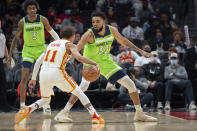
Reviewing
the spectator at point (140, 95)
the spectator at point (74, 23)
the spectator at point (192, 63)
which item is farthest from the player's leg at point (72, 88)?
the spectator at point (74, 23)

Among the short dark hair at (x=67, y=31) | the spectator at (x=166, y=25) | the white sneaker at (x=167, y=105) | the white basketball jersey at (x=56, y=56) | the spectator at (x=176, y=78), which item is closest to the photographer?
the white basketball jersey at (x=56, y=56)

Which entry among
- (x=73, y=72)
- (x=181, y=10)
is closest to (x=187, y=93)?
(x=73, y=72)

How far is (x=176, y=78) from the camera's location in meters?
11.2

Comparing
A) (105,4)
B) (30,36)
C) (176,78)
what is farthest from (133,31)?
(30,36)

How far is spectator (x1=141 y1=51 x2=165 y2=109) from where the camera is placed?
11.2 meters

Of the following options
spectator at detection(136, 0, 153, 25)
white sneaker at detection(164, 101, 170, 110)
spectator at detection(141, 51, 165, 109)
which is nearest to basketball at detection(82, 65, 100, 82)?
white sneaker at detection(164, 101, 170, 110)

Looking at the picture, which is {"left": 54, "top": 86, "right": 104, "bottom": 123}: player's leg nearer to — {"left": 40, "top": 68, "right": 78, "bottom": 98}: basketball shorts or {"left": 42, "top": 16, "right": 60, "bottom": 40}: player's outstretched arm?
{"left": 40, "top": 68, "right": 78, "bottom": 98}: basketball shorts

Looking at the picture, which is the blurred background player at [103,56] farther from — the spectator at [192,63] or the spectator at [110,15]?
the spectator at [110,15]

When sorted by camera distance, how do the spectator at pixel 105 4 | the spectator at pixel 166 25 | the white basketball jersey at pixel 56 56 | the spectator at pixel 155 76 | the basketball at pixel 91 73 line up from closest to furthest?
A: the basketball at pixel 91 73, the white basketball jersey at pixel 56 56, the spectator at pixel 155 76, the spectator at pixel 166 25, the spectator at pixel 105 4

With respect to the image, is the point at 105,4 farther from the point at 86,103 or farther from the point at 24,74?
the point at 86,103

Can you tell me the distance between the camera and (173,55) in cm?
1116

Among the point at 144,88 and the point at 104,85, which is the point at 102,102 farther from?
the point at 144,88

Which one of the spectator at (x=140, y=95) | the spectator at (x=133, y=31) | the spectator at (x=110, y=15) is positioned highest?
the spectator at (x=110, y=15)

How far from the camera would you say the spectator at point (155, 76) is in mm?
11188
